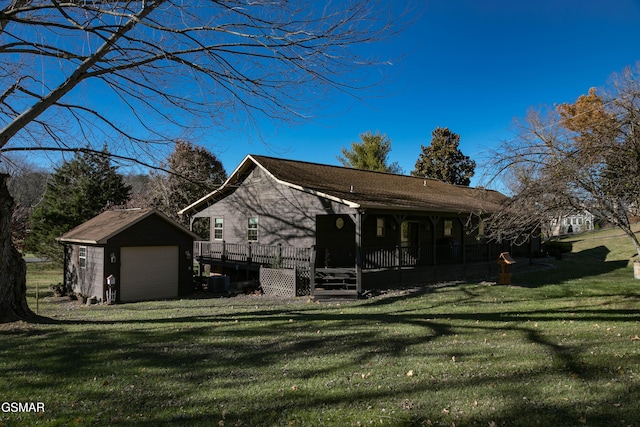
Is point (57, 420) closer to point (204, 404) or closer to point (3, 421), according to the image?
point (3, 421)

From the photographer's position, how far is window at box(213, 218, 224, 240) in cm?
2219

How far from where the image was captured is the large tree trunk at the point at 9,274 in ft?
28.1

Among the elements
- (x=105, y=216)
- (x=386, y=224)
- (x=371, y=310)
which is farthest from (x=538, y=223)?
(x=105, y=216)

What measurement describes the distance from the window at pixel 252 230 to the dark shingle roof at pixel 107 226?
287 cm

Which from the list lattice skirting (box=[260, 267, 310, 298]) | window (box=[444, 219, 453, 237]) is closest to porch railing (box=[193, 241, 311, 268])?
lattice skirting (box=[260, 267, 310, 298])

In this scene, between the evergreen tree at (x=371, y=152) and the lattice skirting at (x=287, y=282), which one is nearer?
the lattice skirting at (x=287, y=282)

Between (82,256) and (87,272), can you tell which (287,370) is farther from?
(82,256)

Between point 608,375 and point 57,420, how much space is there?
A: 6.24 metres

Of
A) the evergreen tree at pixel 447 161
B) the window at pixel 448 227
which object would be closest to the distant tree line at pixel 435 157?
the evergreen tree at pixel 447 161

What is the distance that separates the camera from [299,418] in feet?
14.0

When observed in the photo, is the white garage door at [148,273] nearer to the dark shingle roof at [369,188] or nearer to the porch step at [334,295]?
the dark shingle roof at [369,188]

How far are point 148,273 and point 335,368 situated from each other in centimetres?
1380

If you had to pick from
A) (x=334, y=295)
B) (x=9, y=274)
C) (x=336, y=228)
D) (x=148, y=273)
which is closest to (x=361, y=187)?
(x=336, y=228)

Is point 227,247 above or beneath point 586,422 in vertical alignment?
above
